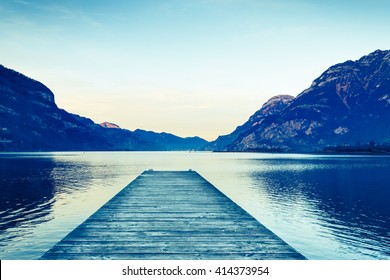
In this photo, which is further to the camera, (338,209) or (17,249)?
(338,209)

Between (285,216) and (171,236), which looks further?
(285,216)

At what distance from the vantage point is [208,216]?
15930 mm

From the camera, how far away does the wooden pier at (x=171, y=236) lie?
32.7ft

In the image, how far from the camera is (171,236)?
12.0 meters

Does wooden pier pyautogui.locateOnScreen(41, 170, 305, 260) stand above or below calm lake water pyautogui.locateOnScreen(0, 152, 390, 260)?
above

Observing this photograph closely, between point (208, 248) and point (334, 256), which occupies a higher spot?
point (208, 248)

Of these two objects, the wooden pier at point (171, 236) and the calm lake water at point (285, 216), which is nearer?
the wooden pier at point (171, 236)

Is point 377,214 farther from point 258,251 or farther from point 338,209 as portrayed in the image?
point 258,251

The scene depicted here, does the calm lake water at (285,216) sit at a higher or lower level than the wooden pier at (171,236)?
lower

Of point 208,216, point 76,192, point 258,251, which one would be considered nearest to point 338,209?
point 208,216

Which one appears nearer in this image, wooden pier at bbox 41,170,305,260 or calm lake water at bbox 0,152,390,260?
wooden pier at bbox 41,170,305,260

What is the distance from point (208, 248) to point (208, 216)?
5.38m

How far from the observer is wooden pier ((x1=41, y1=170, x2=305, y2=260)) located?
9.96 meters

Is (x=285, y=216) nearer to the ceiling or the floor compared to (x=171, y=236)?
nearer to the floor
